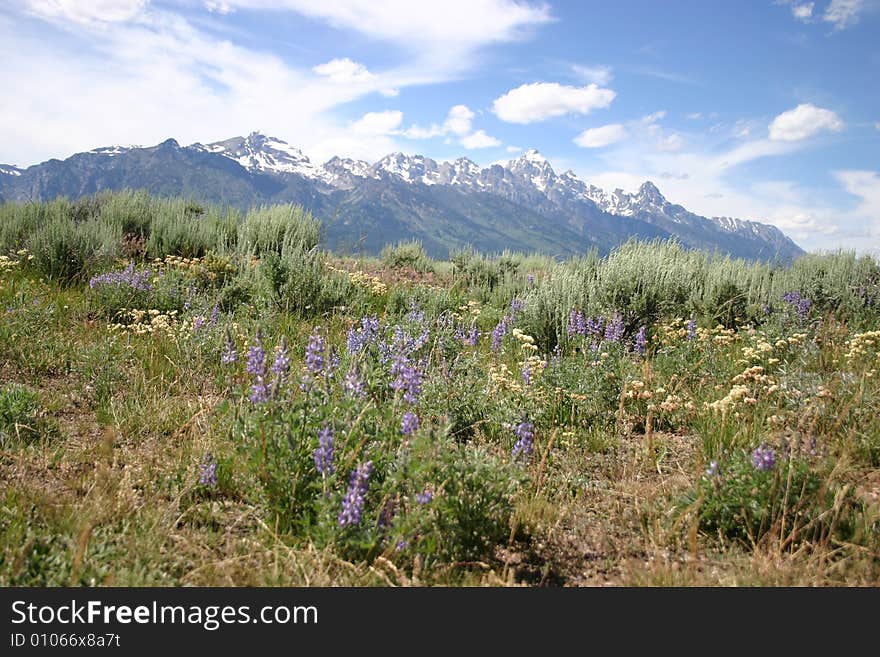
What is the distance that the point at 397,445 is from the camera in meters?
2.79

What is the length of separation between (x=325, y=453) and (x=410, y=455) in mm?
372

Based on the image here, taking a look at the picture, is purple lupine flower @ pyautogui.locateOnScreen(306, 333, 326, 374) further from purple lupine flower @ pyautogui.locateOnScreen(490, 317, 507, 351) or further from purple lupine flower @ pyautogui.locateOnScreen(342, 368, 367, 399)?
purple lupine flower @ pyautogui.locateOnScreen(490, 317, 507, 351)

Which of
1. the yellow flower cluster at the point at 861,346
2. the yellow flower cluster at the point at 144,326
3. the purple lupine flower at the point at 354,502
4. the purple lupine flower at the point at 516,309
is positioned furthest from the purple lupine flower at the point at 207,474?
the yellow flower cluster at the point at 861,346

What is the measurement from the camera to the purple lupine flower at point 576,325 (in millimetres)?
5738

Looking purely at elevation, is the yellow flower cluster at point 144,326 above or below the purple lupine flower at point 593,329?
below

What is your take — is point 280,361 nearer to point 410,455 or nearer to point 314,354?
point 314,354

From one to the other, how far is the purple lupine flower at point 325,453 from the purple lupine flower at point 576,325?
395 centimetres

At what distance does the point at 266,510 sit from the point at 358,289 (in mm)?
5240

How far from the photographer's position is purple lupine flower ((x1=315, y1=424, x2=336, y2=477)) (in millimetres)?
2250

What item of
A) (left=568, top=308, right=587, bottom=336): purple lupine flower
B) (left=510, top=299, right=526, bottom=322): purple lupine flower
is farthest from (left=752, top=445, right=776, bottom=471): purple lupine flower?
(left=510, top=299, right=526, bottom=322): purple lupine flower

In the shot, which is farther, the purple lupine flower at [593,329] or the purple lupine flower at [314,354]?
the purple lupine flower at [593,329]

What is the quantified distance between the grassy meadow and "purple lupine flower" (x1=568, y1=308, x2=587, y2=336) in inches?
2.2

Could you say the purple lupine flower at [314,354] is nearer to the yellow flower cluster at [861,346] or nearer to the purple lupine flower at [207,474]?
the purple lupine flower at [207,474]

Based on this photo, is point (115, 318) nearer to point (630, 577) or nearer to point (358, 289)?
point (358, 289)
